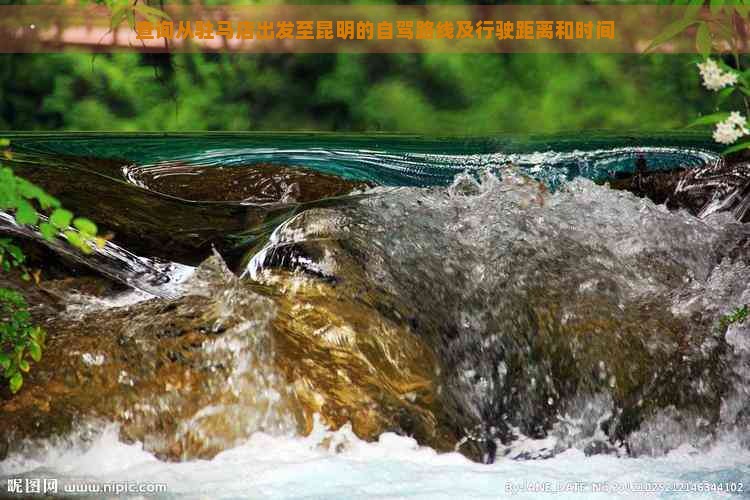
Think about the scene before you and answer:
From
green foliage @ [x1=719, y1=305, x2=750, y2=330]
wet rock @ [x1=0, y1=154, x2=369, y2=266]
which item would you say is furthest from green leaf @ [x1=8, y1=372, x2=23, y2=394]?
green foliage @ [x1=719, y1=305, x2=750, y2=330]

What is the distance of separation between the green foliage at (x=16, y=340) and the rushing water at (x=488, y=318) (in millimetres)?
121

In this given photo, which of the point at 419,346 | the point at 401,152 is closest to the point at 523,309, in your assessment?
the point at 419,346

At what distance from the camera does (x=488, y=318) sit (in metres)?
1.54

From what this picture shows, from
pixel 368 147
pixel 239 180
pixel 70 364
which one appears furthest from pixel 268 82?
pixel 70 364

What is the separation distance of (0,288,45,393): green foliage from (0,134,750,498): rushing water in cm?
12

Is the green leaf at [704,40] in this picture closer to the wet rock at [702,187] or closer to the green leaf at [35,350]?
the green leaf at [35,350]

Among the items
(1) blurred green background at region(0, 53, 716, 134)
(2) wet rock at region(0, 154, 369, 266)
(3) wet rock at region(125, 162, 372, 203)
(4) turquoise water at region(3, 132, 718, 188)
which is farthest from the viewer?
(1) blurred green background at region(0, 53, 716, 134)

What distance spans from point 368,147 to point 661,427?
70.6 inches

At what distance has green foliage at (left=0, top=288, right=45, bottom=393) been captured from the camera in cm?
127

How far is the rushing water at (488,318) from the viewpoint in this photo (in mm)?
1280

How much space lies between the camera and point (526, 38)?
3234 mm

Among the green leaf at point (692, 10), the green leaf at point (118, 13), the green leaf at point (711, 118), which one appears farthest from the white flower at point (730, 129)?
the green leaf at point (118, 13)

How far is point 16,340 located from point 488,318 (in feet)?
2.51

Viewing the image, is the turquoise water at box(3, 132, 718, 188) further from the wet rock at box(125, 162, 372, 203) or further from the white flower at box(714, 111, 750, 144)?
the white flower at box(714, 111, 750, 144)
